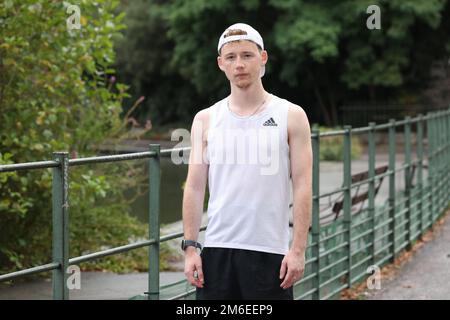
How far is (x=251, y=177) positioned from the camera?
13.7 ft

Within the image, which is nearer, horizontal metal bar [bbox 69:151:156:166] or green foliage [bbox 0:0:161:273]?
horizontal metal bar [bbox 69:151:156:166]

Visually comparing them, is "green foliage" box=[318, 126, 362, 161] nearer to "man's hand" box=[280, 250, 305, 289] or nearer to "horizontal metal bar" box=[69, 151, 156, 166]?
"horizontal metal bar" box=[69, 151, 156, 166]

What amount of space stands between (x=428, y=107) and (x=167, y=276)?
1359 inches

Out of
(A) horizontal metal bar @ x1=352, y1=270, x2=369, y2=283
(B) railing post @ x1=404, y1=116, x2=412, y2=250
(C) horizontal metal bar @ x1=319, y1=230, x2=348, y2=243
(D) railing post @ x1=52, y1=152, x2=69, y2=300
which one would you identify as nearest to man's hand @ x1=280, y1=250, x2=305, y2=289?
(D) railing post @ x1=52, y1=152, x2=69, y2=300

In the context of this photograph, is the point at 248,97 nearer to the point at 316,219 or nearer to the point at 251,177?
the point at 251,177

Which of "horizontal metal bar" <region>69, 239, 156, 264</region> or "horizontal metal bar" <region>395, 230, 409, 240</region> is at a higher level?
"horizontal metal bar" <region>69, 239, 156, 264</region>

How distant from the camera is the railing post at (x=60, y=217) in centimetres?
468

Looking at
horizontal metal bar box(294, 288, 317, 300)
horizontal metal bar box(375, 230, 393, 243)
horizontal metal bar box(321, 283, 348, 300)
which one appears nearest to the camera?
horizontal metal bar box(294, 288, 317, 300)

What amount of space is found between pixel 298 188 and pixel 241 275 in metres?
0.44

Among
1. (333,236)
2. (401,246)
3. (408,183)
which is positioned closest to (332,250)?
(333,236)

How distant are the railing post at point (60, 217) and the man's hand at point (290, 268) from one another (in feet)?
3.60

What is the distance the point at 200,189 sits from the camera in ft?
14.4

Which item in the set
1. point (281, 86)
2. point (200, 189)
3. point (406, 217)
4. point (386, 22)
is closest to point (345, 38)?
point (386, 22)

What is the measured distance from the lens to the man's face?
13.9ft
